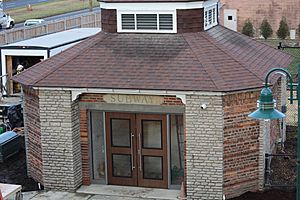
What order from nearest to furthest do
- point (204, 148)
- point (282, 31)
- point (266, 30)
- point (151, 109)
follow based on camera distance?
point (204, 148), point (151, 109), point (282, 31), point (266, 30)

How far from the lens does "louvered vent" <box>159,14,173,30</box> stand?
1642 cm

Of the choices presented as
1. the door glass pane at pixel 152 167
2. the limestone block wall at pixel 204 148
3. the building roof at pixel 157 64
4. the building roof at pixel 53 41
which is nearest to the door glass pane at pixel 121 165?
the door glass pane at pixel 152 167

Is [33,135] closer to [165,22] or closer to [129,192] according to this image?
[129,192]

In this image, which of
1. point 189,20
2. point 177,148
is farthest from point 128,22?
point 177,148

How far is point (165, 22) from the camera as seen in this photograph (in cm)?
1652

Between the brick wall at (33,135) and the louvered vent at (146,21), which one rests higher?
the louvered vent at (146,21)

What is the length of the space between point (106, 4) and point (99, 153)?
4.06 meters

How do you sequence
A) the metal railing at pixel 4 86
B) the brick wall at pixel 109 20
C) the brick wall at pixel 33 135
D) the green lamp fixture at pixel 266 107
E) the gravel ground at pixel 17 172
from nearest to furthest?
the green lamp fixture at pixel 266 107, the brick wall at pixel 33 135, the gravel ground at pixel 17 172, the brick wall at pixel 109 20, the metal railing at pixel 4 86

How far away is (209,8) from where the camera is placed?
57.0 ft

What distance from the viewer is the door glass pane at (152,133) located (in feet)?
49.9

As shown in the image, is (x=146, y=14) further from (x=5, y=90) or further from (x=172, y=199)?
(x=5, y=90)

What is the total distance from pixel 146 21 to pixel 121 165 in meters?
3.81

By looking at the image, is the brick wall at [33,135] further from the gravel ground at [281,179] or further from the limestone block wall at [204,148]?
the gravel ground at [281,179]

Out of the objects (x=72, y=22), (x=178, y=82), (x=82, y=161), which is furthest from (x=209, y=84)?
(x=72, y=22)
